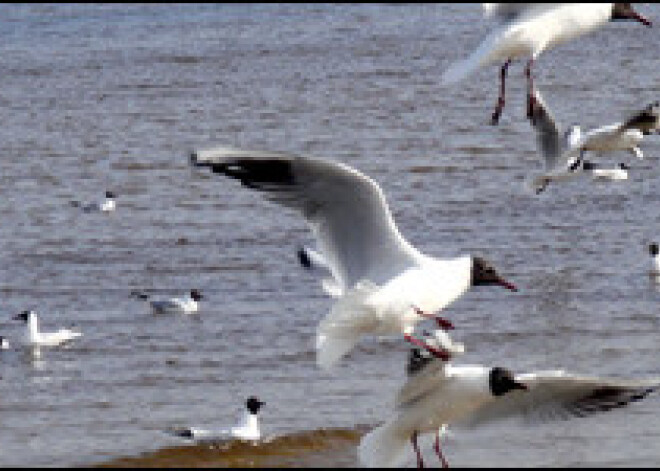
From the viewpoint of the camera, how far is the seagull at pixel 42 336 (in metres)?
11.5

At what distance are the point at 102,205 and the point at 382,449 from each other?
9.48 meters

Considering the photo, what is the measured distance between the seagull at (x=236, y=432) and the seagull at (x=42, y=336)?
2.12 meters

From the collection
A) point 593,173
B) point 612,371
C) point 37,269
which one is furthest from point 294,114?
point 612,371

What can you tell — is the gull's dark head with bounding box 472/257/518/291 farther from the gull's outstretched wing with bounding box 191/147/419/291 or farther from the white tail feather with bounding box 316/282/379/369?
the white tail feather with bounding box 316/282/379/369

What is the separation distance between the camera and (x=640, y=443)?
8.80 metres

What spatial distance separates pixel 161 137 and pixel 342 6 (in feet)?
64.2

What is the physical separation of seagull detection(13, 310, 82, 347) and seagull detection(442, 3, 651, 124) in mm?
4618

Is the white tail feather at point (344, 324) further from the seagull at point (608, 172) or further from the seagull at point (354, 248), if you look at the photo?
the seagull at point (608, 172)

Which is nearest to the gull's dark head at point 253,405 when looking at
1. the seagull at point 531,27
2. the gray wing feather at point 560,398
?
the gray wing feather at point 560,398

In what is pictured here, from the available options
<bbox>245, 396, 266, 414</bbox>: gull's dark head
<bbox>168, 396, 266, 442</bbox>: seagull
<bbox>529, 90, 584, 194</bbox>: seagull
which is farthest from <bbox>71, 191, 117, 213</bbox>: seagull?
<bbox>168, 396, 266, 442</bbox>: seagull

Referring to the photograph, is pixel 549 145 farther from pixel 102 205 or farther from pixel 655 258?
pixel 102 205

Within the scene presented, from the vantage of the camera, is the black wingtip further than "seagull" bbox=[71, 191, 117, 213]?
No

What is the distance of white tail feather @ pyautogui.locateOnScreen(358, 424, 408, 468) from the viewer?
25.6 ft

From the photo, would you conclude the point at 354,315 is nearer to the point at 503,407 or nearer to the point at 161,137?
the point at 503,407
